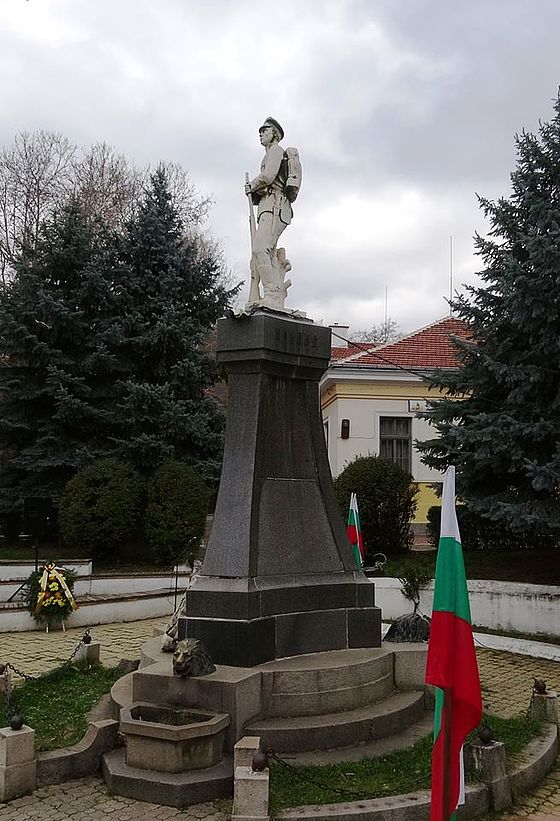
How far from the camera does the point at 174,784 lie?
545 cm

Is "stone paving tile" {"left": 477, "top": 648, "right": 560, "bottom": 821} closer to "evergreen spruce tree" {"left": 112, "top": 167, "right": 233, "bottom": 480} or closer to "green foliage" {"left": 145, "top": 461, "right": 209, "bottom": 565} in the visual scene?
"green foliage" {"left": 145, "top": 461, "right": 209, "bottom": 565}

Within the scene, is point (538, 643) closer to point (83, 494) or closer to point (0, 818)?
point (0, 818)

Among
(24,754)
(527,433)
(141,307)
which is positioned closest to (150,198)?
(141,307)

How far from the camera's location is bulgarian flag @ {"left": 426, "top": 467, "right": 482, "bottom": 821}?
3.91 meters

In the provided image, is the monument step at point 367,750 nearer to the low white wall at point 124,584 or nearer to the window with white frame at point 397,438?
the low white wall at point 124,584

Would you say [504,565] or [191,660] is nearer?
[191,660]

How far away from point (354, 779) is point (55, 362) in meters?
16.3

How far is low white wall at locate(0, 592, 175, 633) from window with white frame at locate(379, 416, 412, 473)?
10.7m

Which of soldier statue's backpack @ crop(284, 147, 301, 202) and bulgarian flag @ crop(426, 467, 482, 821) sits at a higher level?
soldier statue's backpack @ crop(284, 147, 301, 202)

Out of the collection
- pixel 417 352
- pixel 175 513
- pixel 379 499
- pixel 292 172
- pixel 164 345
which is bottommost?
pixel 175 513

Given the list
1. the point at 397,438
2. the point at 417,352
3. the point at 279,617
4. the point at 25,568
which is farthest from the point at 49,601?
the point at 417,352

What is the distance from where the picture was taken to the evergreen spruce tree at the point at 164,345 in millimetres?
19578

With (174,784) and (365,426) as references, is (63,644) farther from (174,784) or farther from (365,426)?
(365,426)

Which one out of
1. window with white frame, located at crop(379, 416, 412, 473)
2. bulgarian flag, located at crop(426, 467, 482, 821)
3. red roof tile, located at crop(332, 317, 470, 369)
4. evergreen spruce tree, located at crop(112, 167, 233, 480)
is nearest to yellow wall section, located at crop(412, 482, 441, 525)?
window with white frame, located at crop(379, 416, 412, 473)
